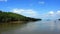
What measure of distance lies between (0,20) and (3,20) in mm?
3331

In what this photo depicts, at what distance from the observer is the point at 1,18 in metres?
83.1

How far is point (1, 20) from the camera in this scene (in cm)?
8119

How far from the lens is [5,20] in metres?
84.8

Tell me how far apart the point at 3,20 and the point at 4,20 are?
1.19 meters

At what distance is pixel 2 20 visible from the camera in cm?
8225

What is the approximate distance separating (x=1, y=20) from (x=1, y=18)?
7.36 feet

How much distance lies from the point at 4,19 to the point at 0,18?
381 cm

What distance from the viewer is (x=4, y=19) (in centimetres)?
8494

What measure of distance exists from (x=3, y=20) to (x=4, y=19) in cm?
181

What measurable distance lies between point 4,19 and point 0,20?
5.05 meters

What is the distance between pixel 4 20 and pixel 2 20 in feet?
7.46

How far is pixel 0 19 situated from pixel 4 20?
4312 millimetres

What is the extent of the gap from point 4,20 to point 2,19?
6.31 ft

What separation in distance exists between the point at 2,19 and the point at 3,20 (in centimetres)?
92
